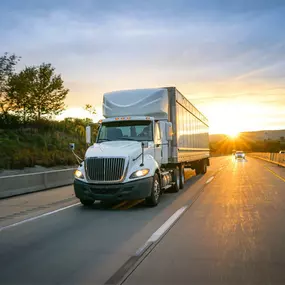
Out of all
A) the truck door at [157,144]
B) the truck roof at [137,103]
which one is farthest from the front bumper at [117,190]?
the truck roof at [137,103]

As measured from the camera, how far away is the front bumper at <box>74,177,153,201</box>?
1073cm

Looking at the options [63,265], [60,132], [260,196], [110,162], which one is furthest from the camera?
[60,132]

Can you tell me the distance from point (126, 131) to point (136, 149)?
5.16 feet

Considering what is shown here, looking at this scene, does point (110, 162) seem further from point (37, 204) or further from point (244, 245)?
point (244, 245)

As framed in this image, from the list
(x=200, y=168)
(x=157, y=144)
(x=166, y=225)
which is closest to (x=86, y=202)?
(x=157, y=144)

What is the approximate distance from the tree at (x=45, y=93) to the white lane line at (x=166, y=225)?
29.4 m

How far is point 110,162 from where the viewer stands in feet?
35.6

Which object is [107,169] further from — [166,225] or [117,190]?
[166,225]

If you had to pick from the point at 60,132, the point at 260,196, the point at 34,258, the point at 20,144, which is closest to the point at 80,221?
the point at 34,258

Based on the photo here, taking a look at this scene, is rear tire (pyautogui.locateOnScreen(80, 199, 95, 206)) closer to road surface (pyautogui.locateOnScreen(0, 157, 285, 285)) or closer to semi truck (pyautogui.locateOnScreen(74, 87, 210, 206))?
semi truck (pyautogui.locateOnScreen(74, 87, 210, 206))

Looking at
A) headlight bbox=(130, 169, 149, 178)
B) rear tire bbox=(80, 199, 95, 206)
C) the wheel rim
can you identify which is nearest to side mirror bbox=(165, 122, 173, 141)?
the wheel rim

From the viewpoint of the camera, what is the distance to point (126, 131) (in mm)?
12883

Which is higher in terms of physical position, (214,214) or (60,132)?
(60,132)

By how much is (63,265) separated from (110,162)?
209 inches
